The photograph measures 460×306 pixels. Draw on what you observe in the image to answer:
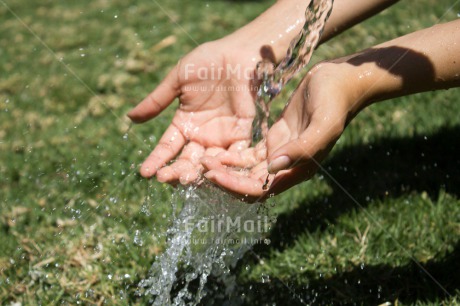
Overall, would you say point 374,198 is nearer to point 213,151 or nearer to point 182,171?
point 213,151

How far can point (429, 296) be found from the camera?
2.08m

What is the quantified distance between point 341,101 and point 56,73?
285 centimetres

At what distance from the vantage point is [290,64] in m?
2.29

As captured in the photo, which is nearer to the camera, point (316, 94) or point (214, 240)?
point (316, 94)

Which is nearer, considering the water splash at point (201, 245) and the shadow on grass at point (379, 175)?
the water splash at point (201, 245)

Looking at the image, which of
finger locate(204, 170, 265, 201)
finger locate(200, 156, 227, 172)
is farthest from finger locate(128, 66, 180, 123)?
finger locate(204, 170, 265, 201)

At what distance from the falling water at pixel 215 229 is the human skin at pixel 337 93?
245 mm

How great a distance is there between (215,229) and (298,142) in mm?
794

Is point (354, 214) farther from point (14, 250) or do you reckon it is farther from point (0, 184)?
point (0, 184)

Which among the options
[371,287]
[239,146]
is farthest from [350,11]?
[371,287]

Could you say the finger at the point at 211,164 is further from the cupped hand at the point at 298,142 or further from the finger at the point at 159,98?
the finger at the point at 159,98

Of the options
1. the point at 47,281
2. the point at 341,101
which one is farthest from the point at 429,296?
the point at 47,281

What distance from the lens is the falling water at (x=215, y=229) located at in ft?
7.14

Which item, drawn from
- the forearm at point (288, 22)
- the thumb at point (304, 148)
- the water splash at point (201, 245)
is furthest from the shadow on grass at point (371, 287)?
the forearm at point (288, 22)
